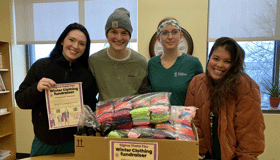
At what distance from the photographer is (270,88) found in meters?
2.78

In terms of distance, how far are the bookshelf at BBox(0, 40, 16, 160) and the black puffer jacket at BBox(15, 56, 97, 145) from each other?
225 centimetres

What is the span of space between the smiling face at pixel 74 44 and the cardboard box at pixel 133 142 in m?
0.81

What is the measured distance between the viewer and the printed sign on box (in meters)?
0.59

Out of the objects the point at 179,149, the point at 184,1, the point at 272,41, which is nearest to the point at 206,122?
the point at 179,149

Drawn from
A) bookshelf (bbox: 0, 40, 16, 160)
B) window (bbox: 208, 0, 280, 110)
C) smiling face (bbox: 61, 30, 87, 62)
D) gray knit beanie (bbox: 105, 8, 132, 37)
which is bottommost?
bookshelf (bbox: 0, 40, 16, 160)

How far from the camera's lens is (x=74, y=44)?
127 cm

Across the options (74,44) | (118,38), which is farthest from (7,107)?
(118,38)

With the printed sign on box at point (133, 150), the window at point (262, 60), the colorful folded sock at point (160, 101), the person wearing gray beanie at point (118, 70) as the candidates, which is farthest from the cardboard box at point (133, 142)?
the window at point (262, 60)

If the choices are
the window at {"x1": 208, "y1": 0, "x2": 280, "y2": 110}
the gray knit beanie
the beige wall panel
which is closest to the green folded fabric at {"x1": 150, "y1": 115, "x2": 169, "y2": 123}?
the gray knit beanie

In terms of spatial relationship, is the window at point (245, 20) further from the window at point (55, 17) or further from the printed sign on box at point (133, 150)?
the printed sign on box at point (133, 150)

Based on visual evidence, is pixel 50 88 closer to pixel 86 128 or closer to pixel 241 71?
pixel 86 128

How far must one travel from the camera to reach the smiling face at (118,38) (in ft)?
4.27

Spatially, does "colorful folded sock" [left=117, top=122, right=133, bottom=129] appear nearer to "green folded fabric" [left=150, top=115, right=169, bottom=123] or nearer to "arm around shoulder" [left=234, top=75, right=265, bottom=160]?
"green folded fabric" [left=150, top=115, right=169, bottom=123]

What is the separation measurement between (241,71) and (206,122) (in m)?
0.42
